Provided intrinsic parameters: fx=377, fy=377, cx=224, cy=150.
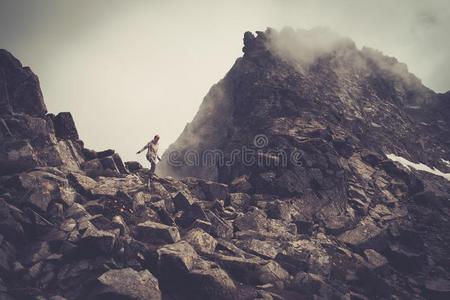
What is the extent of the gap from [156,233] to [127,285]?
19.7 ft

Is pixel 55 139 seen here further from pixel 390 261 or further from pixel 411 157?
pixel 411 157

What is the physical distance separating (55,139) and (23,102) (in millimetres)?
6151

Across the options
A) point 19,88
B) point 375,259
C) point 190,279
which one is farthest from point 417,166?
point 19,88

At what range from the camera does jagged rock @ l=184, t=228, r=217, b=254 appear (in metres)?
28.3

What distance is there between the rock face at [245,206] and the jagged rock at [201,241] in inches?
4.2

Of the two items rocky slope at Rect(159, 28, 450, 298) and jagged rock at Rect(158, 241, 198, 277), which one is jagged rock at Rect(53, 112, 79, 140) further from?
rocky slope at Rect(159, 28, 450, 298)

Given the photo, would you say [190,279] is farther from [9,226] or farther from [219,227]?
[9,226]

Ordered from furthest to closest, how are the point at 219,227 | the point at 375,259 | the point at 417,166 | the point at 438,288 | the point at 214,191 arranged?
the point at 417,166 → the point at 214,191 → the point at 375,259 → the point at 219,227 → the point at 438,288

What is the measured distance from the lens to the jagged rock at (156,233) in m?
27.7

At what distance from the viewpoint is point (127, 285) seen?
2222 cm

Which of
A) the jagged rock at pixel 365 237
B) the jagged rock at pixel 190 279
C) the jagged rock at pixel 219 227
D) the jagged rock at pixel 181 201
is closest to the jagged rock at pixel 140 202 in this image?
the jagged rock at pixel 181 201

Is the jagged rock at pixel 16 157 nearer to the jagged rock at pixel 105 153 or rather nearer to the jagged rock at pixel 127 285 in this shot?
the jagged rock at pixel 105 153

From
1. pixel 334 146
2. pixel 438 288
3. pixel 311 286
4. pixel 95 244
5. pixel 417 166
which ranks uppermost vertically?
pixel 417 166

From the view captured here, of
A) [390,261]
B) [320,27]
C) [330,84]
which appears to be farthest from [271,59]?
[390,261]
